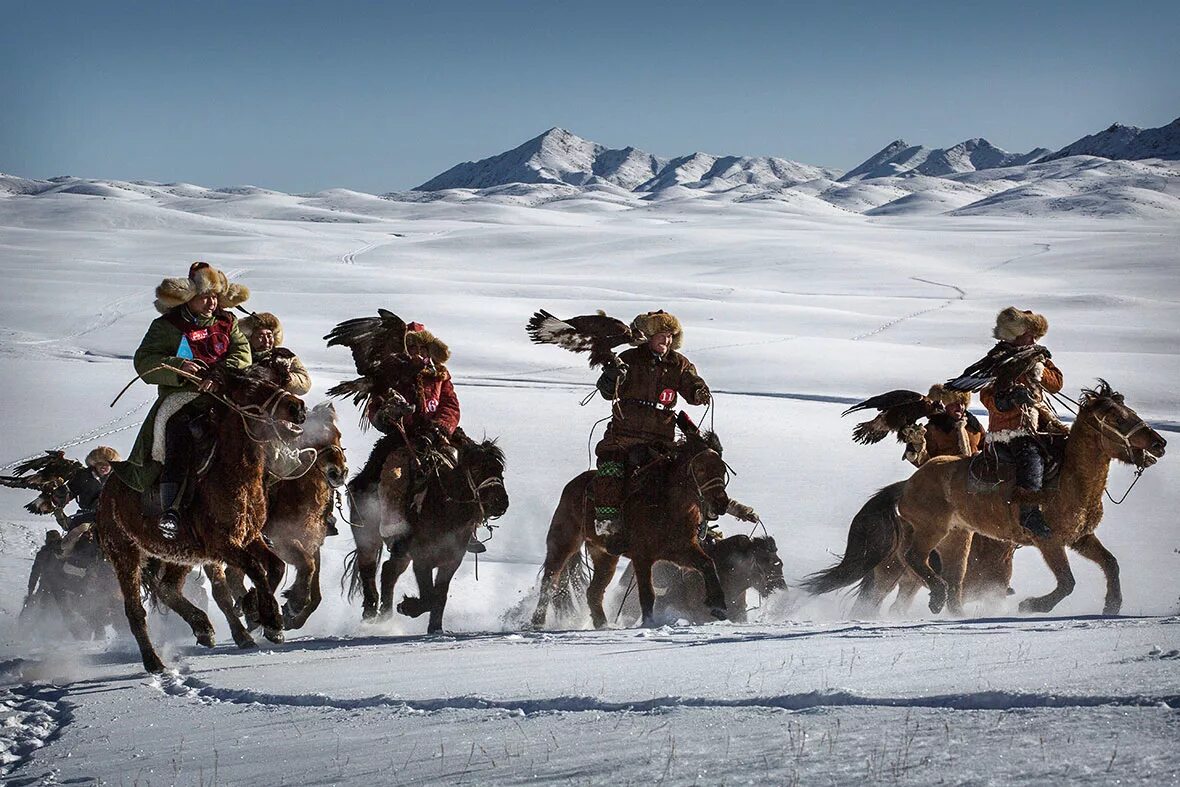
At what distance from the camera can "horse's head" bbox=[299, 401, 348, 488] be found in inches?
343

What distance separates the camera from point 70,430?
17.8m

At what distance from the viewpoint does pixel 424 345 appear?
31.1ft

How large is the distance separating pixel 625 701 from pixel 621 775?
0.95 meters

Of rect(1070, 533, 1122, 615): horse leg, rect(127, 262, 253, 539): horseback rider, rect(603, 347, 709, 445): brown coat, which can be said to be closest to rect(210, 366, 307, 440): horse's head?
rect(127, 262, 253, 539): horseback rider

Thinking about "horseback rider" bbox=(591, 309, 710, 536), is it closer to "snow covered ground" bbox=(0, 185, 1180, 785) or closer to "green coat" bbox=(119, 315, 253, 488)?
"snow covered ground" bbox=(0, 185, 1180, 785)

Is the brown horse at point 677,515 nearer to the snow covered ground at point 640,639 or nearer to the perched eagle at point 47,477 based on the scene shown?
the snow covered ground at point 640,639

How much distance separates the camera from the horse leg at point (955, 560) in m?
9.34

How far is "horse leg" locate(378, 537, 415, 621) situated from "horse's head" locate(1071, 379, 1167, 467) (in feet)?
16.5

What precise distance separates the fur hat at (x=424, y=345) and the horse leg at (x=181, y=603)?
2608 mm

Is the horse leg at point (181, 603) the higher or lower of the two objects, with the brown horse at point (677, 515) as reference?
lower

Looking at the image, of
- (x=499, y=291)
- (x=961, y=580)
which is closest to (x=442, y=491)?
(x=961, y=580)

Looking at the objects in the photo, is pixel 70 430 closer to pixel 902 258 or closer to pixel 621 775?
pixel 621 775

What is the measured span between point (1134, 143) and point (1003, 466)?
18346 cm

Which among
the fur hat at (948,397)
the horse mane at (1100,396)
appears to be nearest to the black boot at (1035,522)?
the horse mane at (1100,396)
